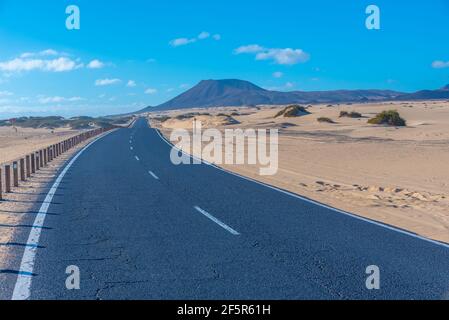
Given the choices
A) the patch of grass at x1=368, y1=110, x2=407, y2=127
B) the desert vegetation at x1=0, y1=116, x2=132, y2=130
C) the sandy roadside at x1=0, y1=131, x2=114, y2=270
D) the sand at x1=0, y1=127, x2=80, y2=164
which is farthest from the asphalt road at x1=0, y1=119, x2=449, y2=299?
the desert vegetation at x1=0, y1=116, x2=132, y2=130

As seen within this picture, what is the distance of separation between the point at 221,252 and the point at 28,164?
1264 centimetres

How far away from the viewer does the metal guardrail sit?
14.7m

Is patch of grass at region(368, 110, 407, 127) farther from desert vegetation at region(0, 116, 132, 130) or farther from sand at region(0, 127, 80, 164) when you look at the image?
desert vegetation at region(0, 116, 132, 130)

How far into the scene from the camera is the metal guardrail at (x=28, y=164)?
14719mm

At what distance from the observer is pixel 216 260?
7340 millimetres

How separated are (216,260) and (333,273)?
1.57m

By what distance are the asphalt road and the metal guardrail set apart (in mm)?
2161

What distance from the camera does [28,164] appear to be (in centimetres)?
1850

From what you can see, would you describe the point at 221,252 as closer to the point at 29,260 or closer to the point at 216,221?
the point at 216,221

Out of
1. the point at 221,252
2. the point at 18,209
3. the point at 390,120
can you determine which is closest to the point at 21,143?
the point at 390,120

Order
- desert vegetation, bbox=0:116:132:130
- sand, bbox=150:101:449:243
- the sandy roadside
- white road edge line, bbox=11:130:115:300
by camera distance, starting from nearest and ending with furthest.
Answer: white road edge line, bbox=11:130:115:300
the sandy roadside
sand, bbox=150:101:449:243
desert vegetation, bbox=0:116:132:130

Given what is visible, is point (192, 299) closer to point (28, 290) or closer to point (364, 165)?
Result: point (28, 290)

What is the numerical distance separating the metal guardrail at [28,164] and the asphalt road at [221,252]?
85.1 inches
